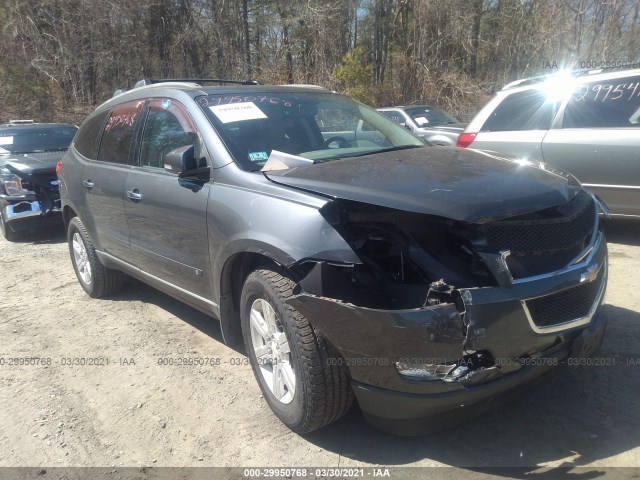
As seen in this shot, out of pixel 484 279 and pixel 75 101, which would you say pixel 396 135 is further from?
pixel 75 101

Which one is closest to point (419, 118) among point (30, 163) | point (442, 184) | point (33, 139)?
point (33, 139)

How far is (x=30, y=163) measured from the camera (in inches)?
314

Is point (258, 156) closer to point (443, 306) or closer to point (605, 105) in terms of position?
point (443, 306)

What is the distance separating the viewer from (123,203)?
4215 mm

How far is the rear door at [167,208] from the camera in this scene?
3414 millimetres

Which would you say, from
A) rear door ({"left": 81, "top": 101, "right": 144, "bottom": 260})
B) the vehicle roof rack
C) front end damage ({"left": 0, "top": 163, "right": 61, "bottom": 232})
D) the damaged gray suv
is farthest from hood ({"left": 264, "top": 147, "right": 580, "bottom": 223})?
front end damage ({"left": 0, "top": 163, "right": 61, "bottom": 232})

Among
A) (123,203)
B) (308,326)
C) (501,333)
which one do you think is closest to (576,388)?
(501,333)

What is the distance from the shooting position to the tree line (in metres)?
19.5

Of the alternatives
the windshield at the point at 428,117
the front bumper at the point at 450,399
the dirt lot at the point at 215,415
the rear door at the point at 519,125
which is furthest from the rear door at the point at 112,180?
the windshield at the point at 428,117

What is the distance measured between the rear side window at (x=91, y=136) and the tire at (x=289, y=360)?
2.68m

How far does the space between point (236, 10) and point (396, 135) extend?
21351 millimetres

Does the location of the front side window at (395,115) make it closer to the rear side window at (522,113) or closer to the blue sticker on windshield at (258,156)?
the rear side window at (522,113)

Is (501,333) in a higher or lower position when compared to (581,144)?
lower

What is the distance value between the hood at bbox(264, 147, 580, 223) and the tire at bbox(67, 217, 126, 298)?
2.78 metres
